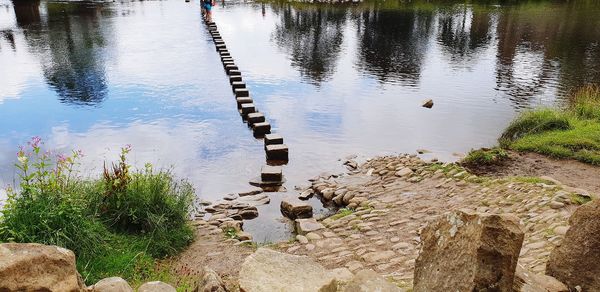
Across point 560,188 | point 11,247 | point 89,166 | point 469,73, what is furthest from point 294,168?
point 469,73

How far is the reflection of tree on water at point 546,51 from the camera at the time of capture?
54.9ft

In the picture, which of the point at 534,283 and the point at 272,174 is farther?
the point at 272,174

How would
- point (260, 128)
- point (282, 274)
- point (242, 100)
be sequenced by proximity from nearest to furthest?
point (282, 274), point (260, 128), point (242, 100)

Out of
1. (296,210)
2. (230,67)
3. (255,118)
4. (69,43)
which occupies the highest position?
(69,43)

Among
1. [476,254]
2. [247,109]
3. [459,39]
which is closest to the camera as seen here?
[476,254]

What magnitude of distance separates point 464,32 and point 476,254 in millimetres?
25141

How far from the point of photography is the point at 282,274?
496 cm

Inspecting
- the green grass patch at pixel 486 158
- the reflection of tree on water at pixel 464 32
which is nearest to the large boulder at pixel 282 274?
the green grass patch at pixel 486 158

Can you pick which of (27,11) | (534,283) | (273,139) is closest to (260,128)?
(273,139)

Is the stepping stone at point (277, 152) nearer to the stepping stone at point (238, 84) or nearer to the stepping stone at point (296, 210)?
the stepping stone at point (296, 210)

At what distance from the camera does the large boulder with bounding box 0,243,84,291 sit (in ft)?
13.1

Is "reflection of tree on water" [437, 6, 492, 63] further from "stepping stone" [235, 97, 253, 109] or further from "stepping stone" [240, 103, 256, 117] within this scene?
"stepping stone" [240, 103, 256, 117]

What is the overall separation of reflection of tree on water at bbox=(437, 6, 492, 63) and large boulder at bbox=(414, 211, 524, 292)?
18.0m

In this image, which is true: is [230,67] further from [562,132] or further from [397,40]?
[562,132]
